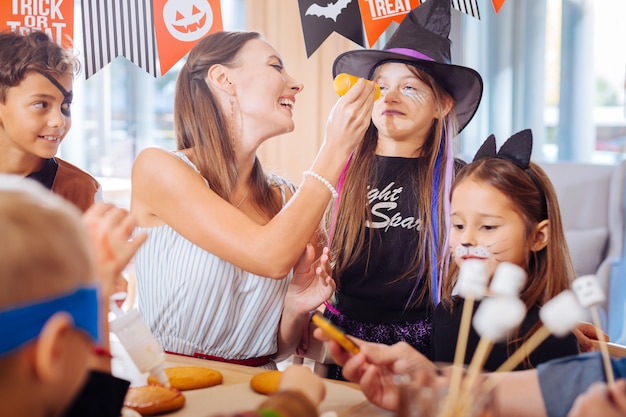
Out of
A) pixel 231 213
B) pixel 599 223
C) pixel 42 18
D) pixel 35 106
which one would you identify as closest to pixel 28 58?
pixel 35 106

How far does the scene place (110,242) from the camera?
0.82 m

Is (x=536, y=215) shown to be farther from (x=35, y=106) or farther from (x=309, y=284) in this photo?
(x=35, y=106)

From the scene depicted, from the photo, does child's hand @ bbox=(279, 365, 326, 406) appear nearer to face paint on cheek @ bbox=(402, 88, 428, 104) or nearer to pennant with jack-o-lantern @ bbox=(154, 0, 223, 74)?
face paint on cheek @ bbox=(402, 88, 428, 104)

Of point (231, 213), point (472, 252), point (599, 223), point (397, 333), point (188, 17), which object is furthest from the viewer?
point (599, 223)

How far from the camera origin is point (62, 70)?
60.1 inches

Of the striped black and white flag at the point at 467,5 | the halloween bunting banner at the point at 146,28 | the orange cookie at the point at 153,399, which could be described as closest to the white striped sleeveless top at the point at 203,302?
the halloween bunting banner at the point at 146,28

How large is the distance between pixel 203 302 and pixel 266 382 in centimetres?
46

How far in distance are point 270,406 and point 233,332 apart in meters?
0.79

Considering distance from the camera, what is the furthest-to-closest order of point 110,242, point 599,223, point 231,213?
1. point 599,223
2. point 231,213
3. point 110,242

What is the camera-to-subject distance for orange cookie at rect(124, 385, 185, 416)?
0.96 metres

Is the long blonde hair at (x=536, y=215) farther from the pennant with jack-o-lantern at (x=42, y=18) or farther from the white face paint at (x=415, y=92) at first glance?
the pennant with jack-o-lantern at (x=42, y=18)

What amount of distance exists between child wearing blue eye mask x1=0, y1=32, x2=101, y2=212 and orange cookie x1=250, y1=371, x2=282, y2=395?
69cm

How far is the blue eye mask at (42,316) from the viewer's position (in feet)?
1.87

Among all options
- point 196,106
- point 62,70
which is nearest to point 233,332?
point 196,106
